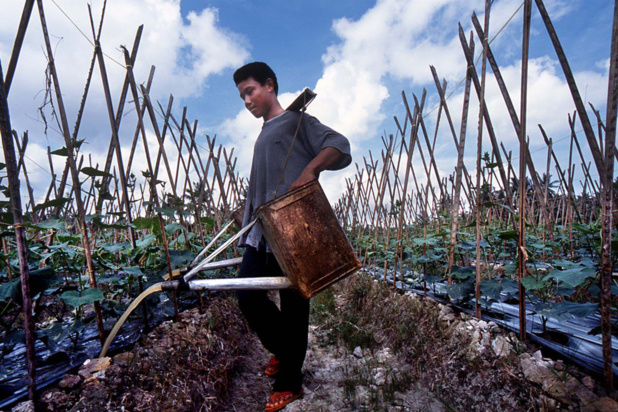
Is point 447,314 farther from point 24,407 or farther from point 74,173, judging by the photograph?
point 74,173

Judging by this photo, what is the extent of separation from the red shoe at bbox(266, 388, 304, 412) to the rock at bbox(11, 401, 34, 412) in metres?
1.01

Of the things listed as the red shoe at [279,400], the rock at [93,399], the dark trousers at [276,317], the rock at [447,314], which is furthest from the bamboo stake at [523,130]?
the rock at [93,399]

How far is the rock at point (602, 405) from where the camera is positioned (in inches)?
43.0

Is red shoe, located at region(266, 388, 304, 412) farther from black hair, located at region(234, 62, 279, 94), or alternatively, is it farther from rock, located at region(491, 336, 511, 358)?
black hair, located at region(234, 62, 279, 94)

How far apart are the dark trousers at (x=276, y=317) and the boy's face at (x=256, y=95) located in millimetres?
788

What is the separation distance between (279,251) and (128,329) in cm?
147

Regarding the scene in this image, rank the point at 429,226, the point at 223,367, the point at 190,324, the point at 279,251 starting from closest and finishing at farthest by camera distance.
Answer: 1. the point at 279,251
2. the point at 223,367
3. the point at 190,324
4. the point at 429,226

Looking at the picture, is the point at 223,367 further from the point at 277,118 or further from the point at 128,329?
the point at 277,118

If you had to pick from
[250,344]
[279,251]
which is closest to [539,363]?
[279,251]

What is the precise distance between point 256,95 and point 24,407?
1668 millimetres

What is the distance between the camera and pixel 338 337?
2.59 m

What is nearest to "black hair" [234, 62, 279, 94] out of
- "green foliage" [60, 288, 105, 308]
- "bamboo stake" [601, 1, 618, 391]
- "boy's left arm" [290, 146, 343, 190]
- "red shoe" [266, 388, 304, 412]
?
"boy's left arm" [290, 146, 343, 190]

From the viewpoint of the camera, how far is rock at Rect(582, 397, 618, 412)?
1.09 m

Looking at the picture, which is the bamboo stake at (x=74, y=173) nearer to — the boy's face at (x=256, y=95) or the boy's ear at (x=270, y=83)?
the boy's face at (x=256, y=95)
